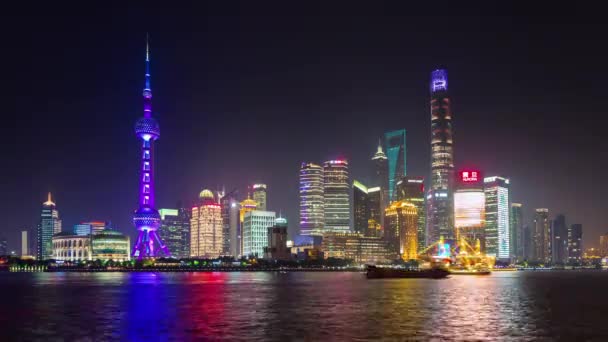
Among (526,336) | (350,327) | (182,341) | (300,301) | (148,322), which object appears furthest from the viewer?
(300,301)

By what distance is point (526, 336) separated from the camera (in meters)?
62.6

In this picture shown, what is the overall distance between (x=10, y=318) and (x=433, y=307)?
178 ft

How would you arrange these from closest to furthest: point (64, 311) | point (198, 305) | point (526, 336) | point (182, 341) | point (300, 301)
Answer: point (182, 341) → point (526, 336) → point (64, 311) → point (198, 305) → point (300, 301)

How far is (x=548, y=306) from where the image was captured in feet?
322

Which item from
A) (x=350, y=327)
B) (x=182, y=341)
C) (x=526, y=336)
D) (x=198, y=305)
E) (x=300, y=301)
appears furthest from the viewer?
(x=300, y=301)

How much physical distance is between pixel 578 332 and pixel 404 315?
2081cm

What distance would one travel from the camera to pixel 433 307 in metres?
91.7

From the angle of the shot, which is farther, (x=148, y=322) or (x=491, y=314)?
(x=491, y=314)

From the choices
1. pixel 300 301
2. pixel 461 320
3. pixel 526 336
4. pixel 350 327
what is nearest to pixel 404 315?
pixel 461 320

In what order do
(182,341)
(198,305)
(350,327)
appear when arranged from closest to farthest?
(182,341), (350,327), (198,305)

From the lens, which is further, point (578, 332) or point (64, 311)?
point (64, 311)

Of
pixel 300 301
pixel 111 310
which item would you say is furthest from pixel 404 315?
pixel 111 310

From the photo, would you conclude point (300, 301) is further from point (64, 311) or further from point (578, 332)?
point (578, 332)

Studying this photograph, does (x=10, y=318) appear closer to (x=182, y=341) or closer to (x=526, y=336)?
(x=182, y=341)
